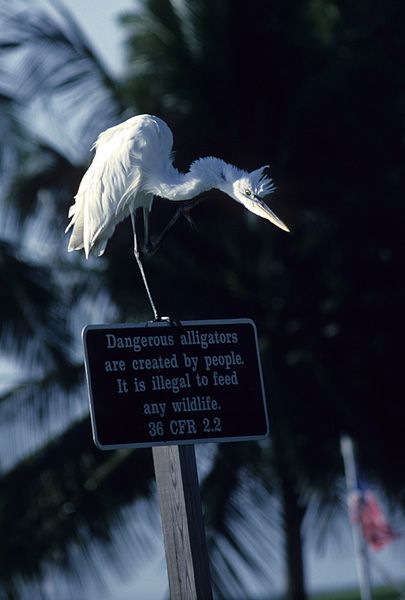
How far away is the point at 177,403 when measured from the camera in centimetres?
416

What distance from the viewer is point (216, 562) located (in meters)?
9.30

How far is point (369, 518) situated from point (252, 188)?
24.8 ft

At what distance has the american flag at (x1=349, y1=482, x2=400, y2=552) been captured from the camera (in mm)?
11039

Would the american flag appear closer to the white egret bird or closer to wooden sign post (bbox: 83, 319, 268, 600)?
the white egret bird

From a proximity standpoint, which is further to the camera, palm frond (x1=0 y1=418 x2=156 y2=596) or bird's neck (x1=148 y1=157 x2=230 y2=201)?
palm frond (x1=0 y1=418 x2=156 y2=596)

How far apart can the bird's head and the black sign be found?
1.90 feet

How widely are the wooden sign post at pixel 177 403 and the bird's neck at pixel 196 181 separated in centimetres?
81

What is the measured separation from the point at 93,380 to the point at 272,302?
25.9 ft

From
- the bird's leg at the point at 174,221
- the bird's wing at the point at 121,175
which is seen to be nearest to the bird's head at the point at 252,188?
the bird's leg at the point at 174,221

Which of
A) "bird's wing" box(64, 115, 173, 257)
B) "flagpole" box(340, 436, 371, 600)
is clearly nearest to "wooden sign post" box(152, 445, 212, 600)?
"bird's wing" box(64, 115, 173, 257)

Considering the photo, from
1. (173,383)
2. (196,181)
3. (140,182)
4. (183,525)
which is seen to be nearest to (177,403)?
(173,383)

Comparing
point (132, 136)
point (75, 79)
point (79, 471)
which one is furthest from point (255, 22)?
point (132, 136)

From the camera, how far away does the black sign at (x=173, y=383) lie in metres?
4.05

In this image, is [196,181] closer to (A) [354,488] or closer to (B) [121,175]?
(B) [121,175]
